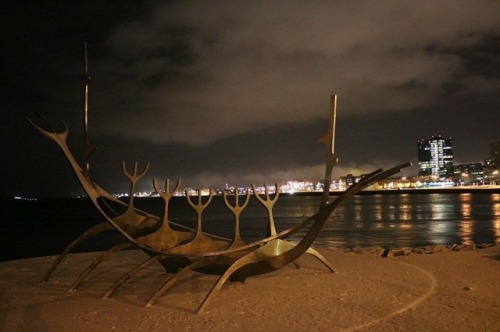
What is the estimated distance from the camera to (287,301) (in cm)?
795

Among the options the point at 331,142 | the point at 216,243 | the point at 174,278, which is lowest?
the point at 174,278

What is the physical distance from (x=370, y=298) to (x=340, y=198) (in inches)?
74.6

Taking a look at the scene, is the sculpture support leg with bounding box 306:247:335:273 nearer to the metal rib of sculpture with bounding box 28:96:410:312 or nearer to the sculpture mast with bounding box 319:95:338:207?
the metal rib of sculpture with bounding box 28:96:410:312

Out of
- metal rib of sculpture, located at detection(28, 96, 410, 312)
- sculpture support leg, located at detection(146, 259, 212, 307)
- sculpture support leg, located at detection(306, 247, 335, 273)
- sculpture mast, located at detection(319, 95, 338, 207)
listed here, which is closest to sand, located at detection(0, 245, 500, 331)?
sculpture support leg, located at detection(146, 259, 212, 307)

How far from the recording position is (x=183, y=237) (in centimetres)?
943

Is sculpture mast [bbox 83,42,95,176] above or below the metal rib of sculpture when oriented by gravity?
above

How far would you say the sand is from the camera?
666 cm

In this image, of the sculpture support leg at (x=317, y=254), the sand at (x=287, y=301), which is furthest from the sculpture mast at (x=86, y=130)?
the sculpture support leg at (x=317, y=254)

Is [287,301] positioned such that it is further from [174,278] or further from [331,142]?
[331,142]

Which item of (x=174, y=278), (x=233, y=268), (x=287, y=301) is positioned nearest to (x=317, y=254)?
(x=287, y=301)

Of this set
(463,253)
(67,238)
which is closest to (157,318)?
(463,253)

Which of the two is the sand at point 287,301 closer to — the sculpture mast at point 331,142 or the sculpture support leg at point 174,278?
the sculpture support leg at point 174,278

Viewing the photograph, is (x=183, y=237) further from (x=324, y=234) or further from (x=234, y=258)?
(x=324, y=234)

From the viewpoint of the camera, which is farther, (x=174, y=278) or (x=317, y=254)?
(x=317, y=254)
